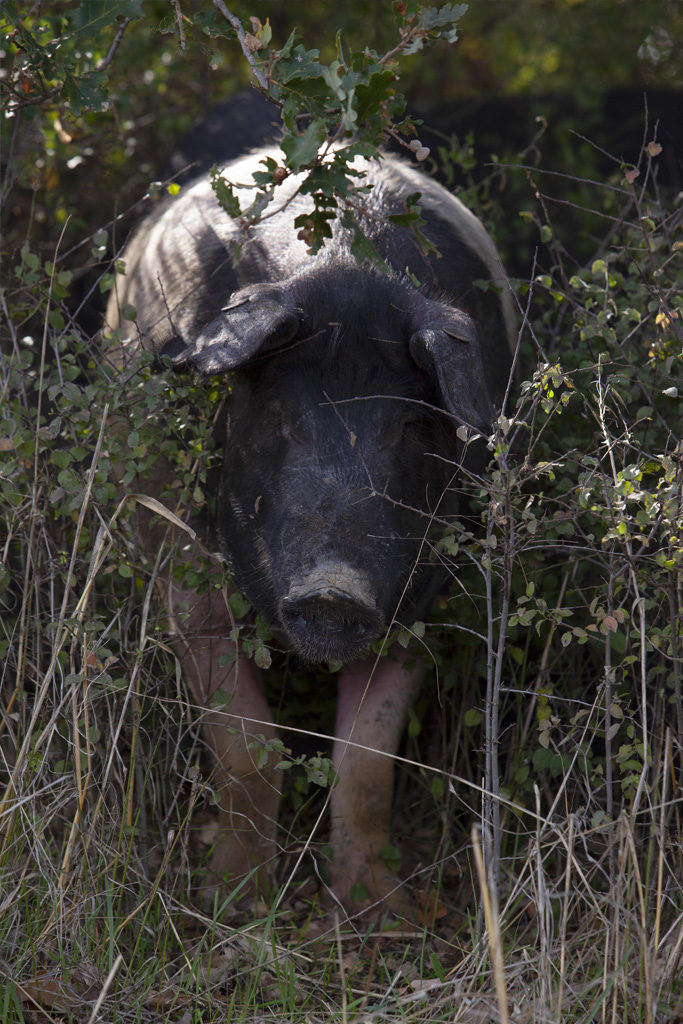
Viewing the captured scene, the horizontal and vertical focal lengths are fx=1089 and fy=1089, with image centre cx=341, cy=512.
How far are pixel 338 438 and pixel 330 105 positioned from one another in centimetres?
86

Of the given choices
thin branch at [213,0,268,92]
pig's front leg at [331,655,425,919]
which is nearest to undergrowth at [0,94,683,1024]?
pig's front leg at [331,655,425,919]

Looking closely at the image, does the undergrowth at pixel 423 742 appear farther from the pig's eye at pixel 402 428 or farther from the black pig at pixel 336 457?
the pig's eye at pixel 402 428

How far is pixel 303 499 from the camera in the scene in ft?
9.25

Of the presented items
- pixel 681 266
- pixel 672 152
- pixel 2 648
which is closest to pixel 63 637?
pixel 2 648

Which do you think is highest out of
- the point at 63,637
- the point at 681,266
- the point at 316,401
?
the point at 316,401

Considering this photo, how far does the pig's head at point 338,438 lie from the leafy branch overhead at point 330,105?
43 cm

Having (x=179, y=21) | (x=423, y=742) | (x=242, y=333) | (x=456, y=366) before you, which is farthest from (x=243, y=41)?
(x=423, y=742)

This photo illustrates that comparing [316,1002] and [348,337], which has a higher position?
[348,337]

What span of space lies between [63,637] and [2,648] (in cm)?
27

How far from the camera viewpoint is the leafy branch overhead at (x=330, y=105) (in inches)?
89.8

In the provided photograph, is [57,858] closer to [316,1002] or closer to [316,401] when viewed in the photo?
[316,1002]

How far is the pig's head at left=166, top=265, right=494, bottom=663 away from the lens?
273 cm

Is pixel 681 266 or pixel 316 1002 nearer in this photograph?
pixel 316 1002

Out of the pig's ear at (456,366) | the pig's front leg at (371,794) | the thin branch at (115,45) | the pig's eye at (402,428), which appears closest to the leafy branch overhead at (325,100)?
the pig's ear at (456,366)
